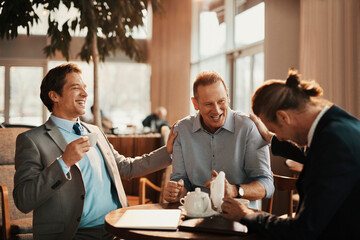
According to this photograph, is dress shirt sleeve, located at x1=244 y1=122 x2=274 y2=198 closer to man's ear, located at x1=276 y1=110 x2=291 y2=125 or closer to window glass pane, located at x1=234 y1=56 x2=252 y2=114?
man's ear, located at x1=276 y1=110 x2=291 y2=125

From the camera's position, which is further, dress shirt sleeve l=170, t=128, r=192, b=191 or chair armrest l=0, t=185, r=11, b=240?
chair armrest l=0, t=185, r=11, b=240

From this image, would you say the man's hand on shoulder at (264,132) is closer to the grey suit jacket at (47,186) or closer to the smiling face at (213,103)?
the smiling face at (213,103)

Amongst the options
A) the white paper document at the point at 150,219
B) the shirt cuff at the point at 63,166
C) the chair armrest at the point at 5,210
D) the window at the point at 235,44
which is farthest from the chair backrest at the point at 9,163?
the window at the point at 235,44

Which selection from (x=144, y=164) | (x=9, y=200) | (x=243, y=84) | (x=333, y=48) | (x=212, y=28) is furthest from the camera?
(x=212, y=28)

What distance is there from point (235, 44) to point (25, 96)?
664cm

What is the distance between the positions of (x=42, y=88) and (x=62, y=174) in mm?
570

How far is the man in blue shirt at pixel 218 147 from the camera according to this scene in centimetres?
197

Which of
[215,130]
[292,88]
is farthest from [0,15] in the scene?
[292,88]

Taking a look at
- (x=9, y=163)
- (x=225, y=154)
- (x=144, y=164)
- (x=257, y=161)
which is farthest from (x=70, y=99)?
(x=9, y=163)

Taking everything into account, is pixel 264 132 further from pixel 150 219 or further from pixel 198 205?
pixel 150 219

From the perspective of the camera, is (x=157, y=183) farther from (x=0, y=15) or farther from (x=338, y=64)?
(x=0, y=15)

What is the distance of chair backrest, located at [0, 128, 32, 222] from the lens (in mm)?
2697

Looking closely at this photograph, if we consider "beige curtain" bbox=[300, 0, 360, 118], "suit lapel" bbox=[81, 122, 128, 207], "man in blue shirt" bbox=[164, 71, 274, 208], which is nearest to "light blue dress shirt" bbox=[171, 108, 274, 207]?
"man in blue shirt" bbox=[164, 71, 274, 208]

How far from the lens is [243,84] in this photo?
22.2 feet
